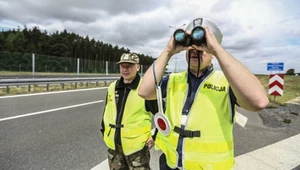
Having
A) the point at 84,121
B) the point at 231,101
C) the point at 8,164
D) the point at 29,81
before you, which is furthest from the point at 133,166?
the point at 29,81

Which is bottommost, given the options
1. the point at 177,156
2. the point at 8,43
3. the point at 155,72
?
the point at 177,156

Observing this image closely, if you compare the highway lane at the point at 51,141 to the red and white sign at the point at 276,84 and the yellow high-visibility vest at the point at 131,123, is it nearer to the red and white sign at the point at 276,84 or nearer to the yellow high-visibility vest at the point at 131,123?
the yellow high-visibility vest at the point at 131,123

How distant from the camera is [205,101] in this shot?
4.75 feet

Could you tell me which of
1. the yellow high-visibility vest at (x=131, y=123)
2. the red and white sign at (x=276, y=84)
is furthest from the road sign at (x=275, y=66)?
the yellow high-visibility vest at (x=131, y=123)

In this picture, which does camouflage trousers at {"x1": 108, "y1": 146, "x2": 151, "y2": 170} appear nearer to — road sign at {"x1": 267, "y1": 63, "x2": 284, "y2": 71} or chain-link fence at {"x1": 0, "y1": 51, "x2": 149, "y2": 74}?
road sign at {"x1": 267, "y1": 63, "x2": 284, "y2": 71}

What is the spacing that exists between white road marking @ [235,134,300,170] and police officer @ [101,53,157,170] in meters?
1.67

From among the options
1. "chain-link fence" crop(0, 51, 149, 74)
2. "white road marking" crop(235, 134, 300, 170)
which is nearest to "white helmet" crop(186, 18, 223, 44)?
"white road marking" crop(235, 134, 300, 170)

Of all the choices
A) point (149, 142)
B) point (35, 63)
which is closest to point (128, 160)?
point (149, 142)

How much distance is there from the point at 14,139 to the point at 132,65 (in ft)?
10.4

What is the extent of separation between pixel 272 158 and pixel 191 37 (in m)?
3.30

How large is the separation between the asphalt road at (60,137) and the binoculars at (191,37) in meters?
2.63

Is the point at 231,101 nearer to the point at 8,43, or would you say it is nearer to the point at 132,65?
the point at 132,65

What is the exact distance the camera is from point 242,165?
3.29 meters

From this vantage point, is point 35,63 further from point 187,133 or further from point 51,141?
point 187,133
